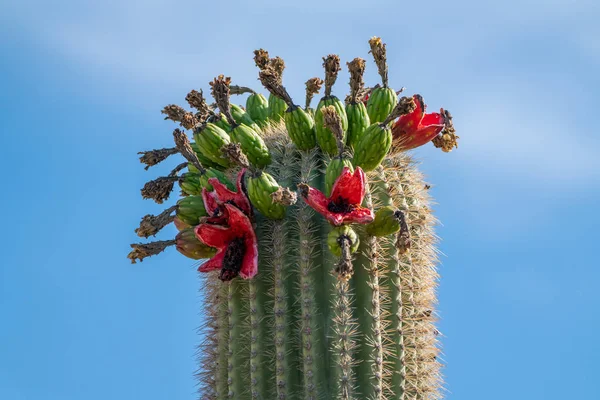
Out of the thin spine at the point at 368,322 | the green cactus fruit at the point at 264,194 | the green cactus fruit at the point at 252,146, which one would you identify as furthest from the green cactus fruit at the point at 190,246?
the thin spine at the point at 368,322

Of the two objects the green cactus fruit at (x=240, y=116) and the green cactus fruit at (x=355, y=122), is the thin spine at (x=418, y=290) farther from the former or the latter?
the green cactus fruit at (x=240, y=116)

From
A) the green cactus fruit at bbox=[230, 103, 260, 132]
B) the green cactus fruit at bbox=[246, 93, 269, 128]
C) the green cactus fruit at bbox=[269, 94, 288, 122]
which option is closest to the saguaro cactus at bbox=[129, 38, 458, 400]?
the green cactus fruit at bbox=[230, 103, 260, 132]

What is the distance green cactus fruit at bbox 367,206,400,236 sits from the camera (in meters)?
4.55

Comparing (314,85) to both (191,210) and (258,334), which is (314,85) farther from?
(258,334)

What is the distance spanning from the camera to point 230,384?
15.4 feet

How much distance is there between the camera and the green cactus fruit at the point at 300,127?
5.06m

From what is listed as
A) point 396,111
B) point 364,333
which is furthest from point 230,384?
point 396,111

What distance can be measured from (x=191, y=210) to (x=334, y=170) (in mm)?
1095

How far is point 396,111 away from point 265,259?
1266 millimetres

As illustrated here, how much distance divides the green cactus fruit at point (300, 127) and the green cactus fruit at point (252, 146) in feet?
0.72

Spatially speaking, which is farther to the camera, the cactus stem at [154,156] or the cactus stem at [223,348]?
the cactus stem at [154,156]

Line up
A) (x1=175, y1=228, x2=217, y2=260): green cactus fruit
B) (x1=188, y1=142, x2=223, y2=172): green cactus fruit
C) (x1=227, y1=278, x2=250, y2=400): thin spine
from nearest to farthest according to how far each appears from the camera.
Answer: (x1=227, y1=278, x2=250, y2=400): thin spine
(x1=175, y1=228, x2=217, y2=260): green cactus fruit
(x1=188, y1=142, x2=223, y2=172): green cactus fruit

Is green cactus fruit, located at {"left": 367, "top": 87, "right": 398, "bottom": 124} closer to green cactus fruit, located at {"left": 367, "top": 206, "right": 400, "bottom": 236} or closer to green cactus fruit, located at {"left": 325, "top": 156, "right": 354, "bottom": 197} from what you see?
green cactus fruit, located at {"left": 325, "top": 156, "right": 354, "bottom": 197}

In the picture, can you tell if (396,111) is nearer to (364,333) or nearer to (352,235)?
(352,235)
